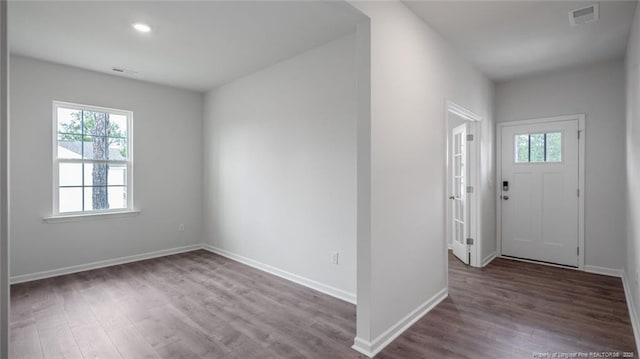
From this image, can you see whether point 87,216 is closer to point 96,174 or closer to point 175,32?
point 96,174

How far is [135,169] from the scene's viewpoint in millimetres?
4727

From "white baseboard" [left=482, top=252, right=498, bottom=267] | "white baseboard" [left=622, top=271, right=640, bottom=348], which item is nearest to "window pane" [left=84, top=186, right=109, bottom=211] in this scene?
"white baseboard" [left=482, top=252, right=498, bottom=267]

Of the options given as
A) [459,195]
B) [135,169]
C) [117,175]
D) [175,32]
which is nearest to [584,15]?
[459,195]

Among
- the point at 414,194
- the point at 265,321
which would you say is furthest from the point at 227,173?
the point at 414,194

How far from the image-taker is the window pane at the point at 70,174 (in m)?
4.13

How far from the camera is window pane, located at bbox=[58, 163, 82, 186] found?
163 inches

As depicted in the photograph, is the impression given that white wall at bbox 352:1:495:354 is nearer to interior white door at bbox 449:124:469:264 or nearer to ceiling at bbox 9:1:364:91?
ceiling at bbox 9:1:364:91

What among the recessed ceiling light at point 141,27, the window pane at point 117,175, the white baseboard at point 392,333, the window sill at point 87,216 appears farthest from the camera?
the window pane at point 117,175

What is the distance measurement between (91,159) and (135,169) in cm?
56

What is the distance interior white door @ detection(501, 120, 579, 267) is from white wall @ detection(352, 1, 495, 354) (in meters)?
1.96

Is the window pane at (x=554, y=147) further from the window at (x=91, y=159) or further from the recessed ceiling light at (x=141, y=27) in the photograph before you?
the window at (x=91, y=159)

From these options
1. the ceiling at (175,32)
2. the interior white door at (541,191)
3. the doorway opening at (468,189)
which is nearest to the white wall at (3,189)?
the ceiling at (175,32)

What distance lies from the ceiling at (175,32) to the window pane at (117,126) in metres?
0.68

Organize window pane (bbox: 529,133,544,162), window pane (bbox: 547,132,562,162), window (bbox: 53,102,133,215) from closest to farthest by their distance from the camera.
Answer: window (bbox: 53,102,133,215)
window pane (bbox: 547,132,562,162)
window pane (bbox: 529,133,544,162)
